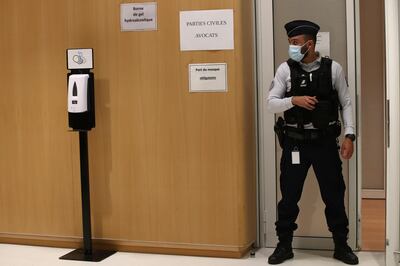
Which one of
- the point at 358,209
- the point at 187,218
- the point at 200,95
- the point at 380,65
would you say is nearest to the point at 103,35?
the point at 200,95

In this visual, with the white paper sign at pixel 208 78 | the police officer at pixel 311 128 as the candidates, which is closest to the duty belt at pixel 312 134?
the police officer at pixel 311 128

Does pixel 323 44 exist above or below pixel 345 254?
above

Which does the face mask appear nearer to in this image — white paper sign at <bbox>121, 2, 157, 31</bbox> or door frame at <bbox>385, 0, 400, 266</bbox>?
door frame at <bbox>385, 0, 400, 266</bbox>

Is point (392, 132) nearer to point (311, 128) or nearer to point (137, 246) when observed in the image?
point (311, 128)

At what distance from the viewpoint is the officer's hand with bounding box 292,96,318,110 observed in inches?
153

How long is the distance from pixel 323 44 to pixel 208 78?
2.81 feet

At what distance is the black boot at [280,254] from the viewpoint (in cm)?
409

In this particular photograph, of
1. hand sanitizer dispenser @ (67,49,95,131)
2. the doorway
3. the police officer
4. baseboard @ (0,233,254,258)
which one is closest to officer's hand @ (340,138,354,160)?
the police officer

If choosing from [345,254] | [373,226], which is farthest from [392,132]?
[373,226]

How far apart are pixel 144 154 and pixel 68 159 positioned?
24.0 inches

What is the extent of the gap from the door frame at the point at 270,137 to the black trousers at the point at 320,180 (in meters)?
0.31

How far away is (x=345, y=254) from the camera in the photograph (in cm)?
405

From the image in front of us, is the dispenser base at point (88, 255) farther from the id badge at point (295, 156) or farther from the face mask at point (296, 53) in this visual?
the face mask at point (296, 53)

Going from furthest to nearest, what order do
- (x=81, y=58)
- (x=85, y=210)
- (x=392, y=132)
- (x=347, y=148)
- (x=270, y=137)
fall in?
(x=270, y=137) → (x=85, y=210) → (x=81, y=58) → (x=347, y=148) → (x=392, y=132)
